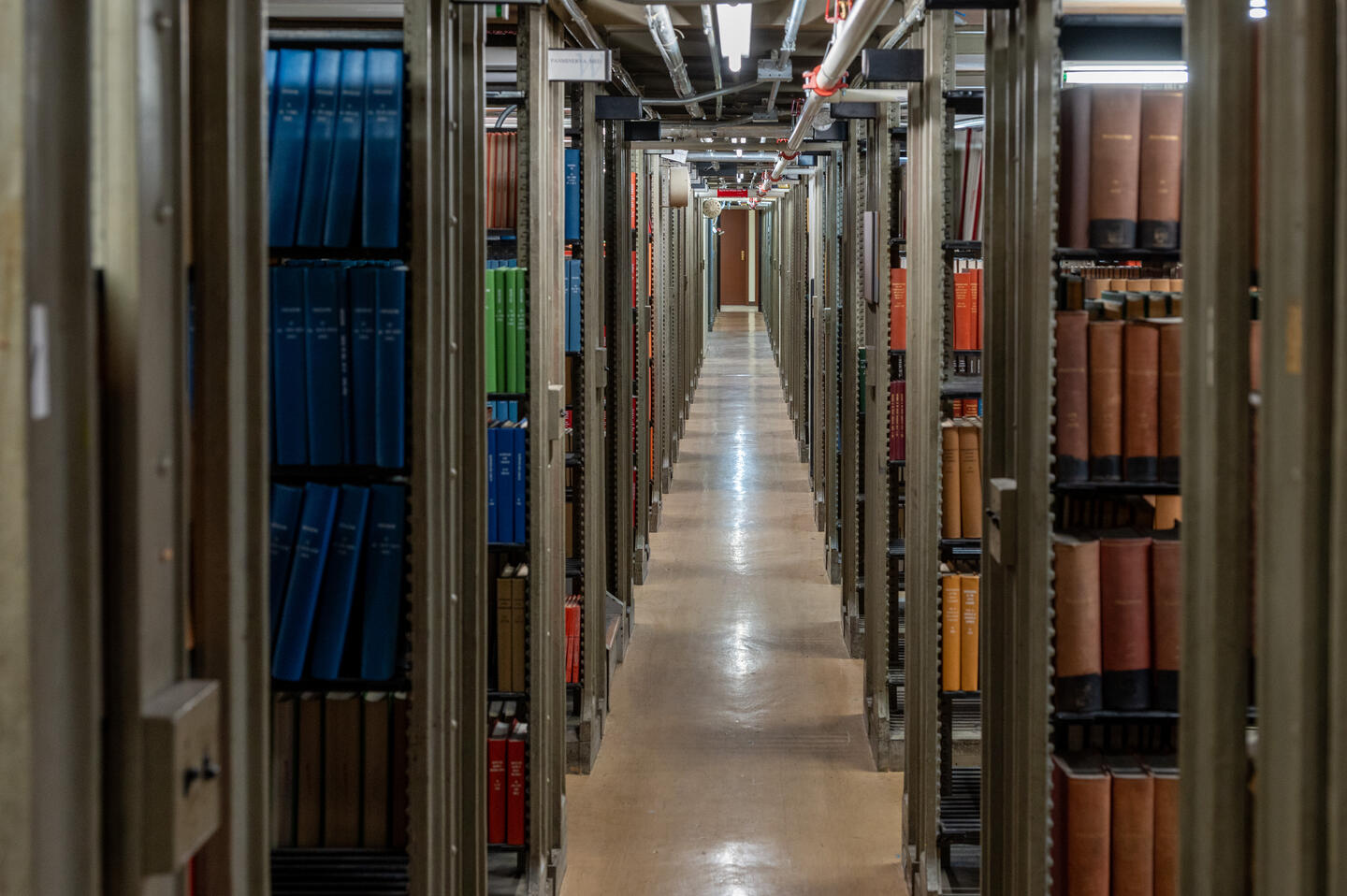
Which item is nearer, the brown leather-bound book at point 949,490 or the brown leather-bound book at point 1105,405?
the brown leather-bound book at point 1105,405

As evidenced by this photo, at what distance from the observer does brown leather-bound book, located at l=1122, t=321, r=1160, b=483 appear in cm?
279

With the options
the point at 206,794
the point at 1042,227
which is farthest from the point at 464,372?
the point at 206,794

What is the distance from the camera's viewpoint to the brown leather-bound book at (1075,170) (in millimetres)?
2764

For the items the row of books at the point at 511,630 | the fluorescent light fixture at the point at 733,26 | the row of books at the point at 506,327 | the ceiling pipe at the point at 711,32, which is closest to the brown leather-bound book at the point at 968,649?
the row of books at the point at 511,630

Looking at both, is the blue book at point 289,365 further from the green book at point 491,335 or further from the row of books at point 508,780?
the row of books at point 508,780

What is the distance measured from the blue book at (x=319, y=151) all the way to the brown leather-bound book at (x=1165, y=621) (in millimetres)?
1738

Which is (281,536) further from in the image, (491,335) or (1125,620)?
(1125,620)

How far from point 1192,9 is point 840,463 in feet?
19.0

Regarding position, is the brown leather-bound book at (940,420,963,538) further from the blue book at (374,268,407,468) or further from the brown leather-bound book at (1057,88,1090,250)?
the blue book at (374,268,407,468)

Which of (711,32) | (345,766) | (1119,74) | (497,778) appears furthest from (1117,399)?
(711,32)

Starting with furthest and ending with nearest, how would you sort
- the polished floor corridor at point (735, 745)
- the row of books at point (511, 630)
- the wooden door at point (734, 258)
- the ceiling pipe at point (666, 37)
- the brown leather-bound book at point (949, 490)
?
the wooden door at point (734, 258) → the ceiling pipe at point (666, 37) → the polished floor corridor at point (735, 745) → the brown leather-bound book at point (949, 490) → the row of books at point (511, 630)

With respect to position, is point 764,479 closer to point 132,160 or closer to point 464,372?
point 464,372

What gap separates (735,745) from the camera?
543cm

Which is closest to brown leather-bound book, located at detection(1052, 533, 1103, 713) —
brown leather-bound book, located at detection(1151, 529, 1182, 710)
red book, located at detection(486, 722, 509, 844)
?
brown leather-bound book, located at detection(1151, 529, 1182, 710)
